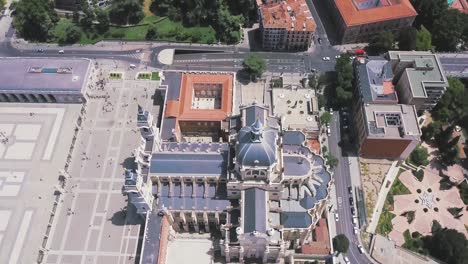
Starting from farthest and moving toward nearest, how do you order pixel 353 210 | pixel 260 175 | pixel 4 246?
1. pixel 353 210
2. pixel 4 246
3. pixel 260 175

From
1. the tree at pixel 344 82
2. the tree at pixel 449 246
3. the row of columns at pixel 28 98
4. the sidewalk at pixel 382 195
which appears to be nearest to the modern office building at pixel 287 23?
the tree at pixel 344 82

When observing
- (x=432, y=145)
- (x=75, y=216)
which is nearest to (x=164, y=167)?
(x=75, y=216)

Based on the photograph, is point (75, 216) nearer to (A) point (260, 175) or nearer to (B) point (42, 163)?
→ (B) point (42, 163)

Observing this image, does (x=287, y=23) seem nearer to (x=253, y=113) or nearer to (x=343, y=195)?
(x=253, y=113)

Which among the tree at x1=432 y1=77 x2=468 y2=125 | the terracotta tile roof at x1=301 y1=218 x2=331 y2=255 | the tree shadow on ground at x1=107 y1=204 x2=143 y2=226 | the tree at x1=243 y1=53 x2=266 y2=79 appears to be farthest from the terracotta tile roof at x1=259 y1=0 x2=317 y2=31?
the tree shadow on ground at x1=107 y1=204 x2=143 y2=226

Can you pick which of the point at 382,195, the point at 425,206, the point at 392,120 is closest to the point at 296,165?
the point at 382,195

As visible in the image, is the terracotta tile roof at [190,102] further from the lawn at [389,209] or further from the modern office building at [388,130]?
the lawn at [389,209]
